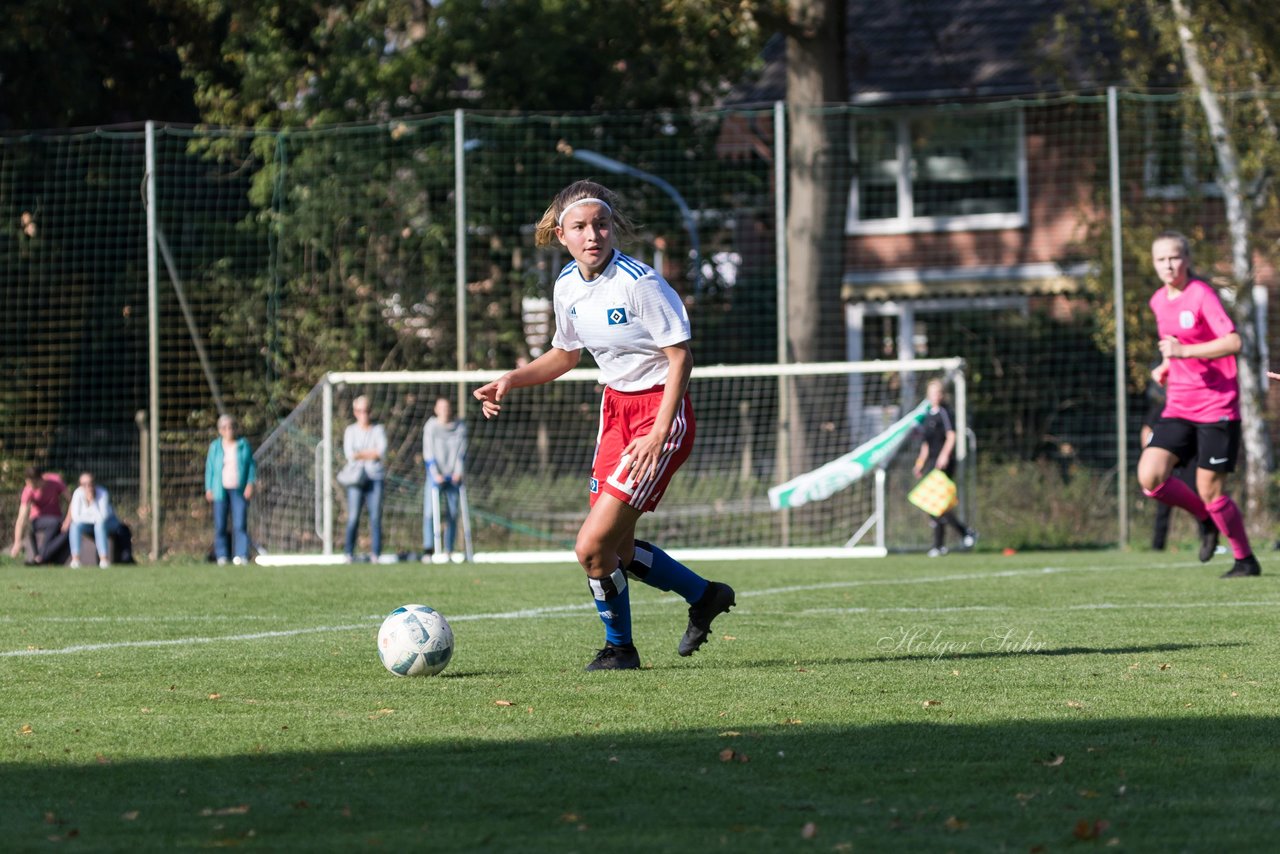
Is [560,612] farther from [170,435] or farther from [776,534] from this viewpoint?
[170,435]

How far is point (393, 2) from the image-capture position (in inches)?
1102

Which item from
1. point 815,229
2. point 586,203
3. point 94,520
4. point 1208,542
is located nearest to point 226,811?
point 586,203

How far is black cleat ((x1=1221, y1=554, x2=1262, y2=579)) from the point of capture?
471 inches

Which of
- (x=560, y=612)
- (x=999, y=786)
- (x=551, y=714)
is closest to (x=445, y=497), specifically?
(x=560, y=612)

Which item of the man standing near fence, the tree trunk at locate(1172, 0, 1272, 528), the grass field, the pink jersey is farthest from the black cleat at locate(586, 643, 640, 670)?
the tree trunk at locate(1172, 0, 1272, 528)

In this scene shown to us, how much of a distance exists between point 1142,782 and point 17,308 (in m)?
18.9

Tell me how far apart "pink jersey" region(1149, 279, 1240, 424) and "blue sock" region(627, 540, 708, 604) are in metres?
4.87

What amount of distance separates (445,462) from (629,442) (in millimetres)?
11021

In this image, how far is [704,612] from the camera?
7.61 m

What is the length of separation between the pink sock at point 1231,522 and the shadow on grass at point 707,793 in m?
6.30

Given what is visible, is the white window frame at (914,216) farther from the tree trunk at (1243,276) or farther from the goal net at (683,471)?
the goal net at (683,471)

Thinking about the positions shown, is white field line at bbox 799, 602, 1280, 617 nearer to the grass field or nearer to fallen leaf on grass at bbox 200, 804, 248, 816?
the grass field

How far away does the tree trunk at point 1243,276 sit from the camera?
763 inches

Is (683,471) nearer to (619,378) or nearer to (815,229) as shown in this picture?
(815,229)
